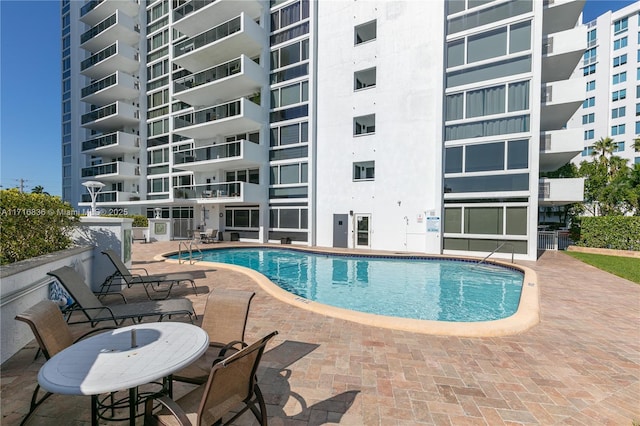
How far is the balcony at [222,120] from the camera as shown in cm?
1861

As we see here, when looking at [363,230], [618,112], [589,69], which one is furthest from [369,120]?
[589,69]

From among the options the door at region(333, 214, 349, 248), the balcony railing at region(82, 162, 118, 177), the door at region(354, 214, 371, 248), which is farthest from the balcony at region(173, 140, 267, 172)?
the balcony railing at region(82, 162, 118, 177)

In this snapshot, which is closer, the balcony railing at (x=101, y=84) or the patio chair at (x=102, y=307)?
the patio chair at (x=102, y=307)

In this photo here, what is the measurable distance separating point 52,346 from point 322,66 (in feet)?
65.4

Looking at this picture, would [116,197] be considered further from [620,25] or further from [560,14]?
[620,25]

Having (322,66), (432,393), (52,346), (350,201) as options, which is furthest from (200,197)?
(432,393)

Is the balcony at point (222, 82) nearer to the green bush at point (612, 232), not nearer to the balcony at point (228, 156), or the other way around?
the balcony at point (228, 156)

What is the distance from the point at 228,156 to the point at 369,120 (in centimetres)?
1011

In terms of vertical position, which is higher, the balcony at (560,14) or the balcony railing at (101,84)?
the balcony railing at (101,84)

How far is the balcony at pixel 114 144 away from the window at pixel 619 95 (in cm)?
6413

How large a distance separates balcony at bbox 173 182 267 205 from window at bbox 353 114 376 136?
793 cm

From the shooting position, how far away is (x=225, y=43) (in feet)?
63.8

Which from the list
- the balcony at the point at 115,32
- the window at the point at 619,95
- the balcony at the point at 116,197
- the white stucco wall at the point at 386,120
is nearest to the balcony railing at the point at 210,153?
the white stucco wall at the point at 386,120

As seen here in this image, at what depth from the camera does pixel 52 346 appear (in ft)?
8.63
